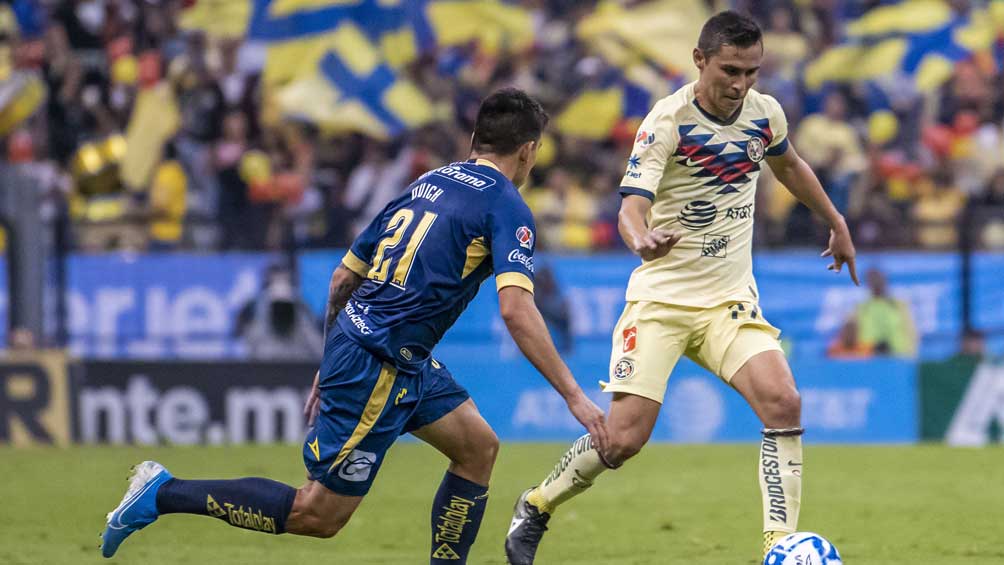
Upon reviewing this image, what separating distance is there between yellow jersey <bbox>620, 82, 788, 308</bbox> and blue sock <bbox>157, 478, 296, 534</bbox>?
2.02 meters

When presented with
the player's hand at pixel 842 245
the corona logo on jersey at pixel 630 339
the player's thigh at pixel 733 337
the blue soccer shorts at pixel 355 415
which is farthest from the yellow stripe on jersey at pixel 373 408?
the player's hand at pixel 842 245

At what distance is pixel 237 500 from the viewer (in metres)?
6.05

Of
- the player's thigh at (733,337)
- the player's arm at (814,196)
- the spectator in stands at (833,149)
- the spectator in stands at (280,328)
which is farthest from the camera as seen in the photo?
the spectator in stands at (833,149)

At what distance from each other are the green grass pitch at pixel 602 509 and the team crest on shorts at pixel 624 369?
1.15 m

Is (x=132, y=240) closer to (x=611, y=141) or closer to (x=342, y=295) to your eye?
(x=611, y=141)

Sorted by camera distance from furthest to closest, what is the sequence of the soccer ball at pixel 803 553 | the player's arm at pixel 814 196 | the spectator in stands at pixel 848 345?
the spectator in stands at pixel 848 345
the player's arm at pixel 814 196
the soccer ball at pixel 803 553

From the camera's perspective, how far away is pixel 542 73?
58.9 ft

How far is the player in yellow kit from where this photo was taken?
6500mm

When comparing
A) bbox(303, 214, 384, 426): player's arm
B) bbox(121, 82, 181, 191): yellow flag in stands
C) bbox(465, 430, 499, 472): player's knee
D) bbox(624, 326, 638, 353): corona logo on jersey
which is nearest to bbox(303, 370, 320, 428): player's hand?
bbox(303, 214, 384, 426): player's arm

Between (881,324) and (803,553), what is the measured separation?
954cm

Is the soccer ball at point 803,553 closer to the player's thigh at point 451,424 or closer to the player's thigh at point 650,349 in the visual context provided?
the player's thigh at point 650,349

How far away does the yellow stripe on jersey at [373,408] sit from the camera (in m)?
5.88

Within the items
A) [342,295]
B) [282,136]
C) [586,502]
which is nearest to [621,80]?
[282,136]

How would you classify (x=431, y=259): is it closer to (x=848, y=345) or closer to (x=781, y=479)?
(x=781, y=479)
